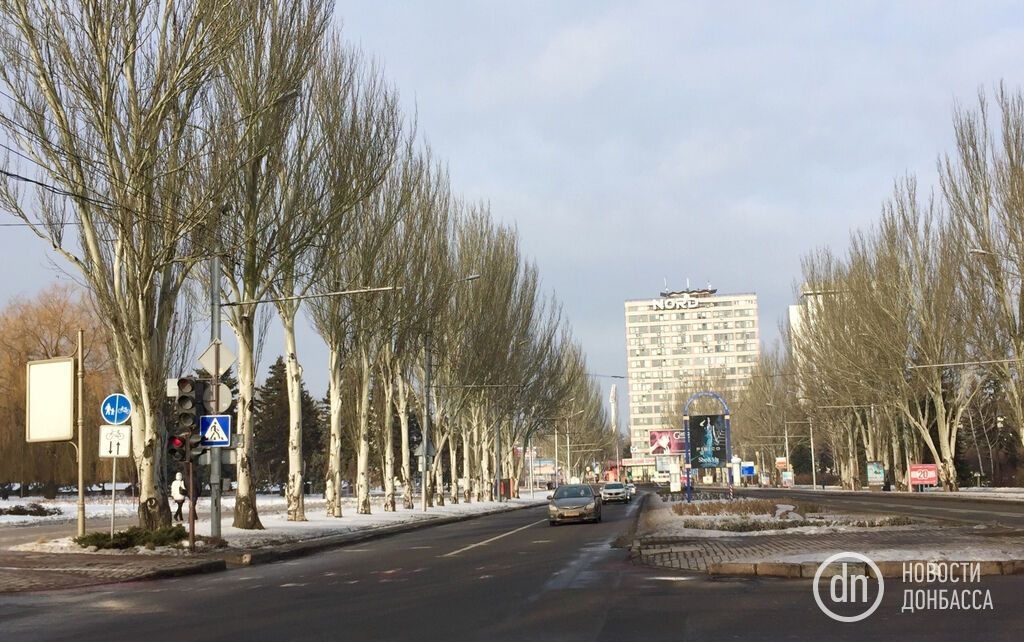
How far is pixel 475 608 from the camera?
1254 centimetres

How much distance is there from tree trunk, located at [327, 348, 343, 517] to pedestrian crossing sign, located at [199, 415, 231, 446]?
15.5 metres

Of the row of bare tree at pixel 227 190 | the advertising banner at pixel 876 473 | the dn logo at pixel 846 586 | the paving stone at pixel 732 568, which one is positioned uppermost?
the row of bare tree at pixel 227 190

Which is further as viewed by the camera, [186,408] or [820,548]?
[186,408]

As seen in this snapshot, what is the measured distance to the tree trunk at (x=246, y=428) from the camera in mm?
28922

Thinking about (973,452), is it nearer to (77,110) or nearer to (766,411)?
(766,411)

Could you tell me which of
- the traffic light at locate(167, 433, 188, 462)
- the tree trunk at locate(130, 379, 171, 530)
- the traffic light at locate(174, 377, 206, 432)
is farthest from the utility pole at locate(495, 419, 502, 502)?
the traffic light at locate(167, 433, 188, 462)

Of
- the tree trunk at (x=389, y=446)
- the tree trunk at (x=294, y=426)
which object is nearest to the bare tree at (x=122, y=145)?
the tree trunk at (x=294, y=426)

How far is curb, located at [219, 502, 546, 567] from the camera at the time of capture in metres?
22.3

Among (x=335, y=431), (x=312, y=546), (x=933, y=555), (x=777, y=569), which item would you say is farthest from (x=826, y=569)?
(x=335, y=431)

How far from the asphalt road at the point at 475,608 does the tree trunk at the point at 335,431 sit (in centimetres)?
1934

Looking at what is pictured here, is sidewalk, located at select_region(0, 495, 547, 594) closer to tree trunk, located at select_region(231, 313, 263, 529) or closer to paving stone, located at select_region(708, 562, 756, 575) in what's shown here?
tree trunk, located at select_region(231, 313, 263, 529)

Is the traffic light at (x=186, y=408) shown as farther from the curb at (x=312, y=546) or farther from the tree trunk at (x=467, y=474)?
the tree trunk at (x=467, y=474)

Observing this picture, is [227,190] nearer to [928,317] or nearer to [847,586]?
[847,586]

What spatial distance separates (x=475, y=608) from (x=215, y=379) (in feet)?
42.7
